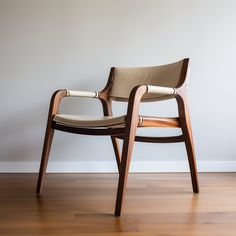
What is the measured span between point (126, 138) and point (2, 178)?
914mm

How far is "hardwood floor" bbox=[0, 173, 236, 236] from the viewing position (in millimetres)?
927

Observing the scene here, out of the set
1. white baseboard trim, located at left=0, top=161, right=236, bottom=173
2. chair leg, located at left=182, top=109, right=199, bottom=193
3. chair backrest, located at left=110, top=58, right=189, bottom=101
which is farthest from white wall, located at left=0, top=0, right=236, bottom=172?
chair leg, located at left=182, top=109, right=199, bottom=193

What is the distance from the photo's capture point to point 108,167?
5.96 ft

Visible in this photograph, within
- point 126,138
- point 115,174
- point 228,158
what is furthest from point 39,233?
point 228,158

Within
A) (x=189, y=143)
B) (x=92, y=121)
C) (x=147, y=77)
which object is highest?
(x=147, y=77)

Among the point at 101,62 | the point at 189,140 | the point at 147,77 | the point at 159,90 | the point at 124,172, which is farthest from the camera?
the point at 101,62

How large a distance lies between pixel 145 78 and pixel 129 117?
1.73ft

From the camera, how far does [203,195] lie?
134cm

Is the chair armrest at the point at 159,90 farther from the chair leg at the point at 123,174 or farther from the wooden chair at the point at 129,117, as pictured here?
the chair leg at the point at 123,174

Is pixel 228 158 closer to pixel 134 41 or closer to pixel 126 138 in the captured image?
pixel 134 41

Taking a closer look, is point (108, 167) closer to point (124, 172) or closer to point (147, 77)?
point (147, 77)

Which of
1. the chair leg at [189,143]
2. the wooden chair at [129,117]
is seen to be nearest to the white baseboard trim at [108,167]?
the wooden chair at [129,117]

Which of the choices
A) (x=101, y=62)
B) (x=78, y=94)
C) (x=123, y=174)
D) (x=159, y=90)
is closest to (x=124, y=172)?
(x=123, y=174)

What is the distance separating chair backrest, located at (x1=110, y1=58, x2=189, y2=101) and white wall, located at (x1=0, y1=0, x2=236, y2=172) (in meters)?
0.19
